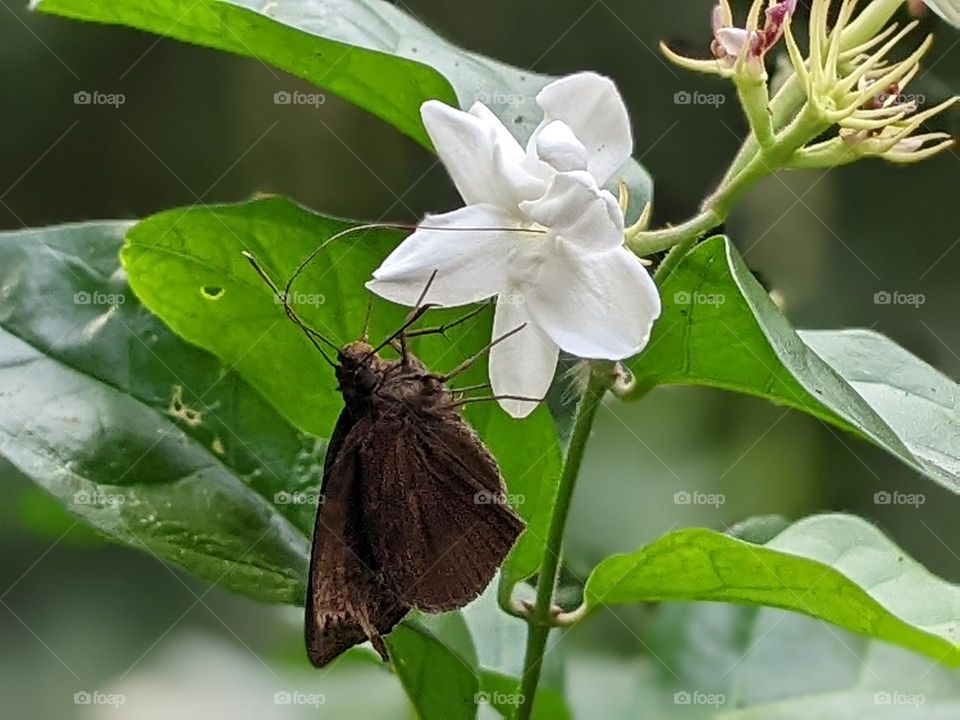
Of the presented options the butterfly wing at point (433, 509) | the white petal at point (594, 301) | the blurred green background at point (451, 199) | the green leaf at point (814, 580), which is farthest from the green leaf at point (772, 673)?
the white petal at point (594, 301)

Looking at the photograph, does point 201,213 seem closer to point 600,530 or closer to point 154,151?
point 600,530

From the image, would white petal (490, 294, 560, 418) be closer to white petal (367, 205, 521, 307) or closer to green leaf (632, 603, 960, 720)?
white petal (367, 205, 521, 307)

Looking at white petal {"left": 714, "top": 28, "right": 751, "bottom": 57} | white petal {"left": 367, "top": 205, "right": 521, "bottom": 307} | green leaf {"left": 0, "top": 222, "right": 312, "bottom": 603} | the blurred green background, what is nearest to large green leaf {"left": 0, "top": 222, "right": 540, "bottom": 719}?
green leaf {"left": 0, "top": 222, "right": 312, "bottom": 603}

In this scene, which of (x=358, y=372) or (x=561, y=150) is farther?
(x=358, y=372)

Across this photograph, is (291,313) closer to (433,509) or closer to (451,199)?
(433,509)

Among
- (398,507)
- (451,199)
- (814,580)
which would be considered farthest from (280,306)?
(451,199)

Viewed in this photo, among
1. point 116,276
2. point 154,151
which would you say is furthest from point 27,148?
point 116,276
